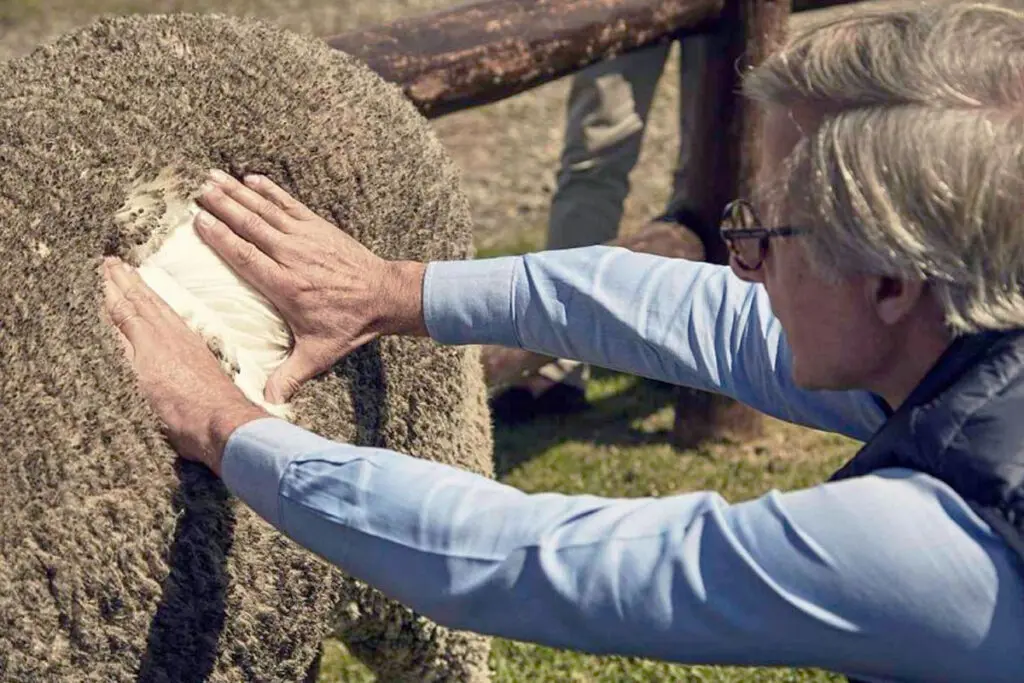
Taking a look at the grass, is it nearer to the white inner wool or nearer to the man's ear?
the white inner wool

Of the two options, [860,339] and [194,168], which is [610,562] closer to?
[860,339]

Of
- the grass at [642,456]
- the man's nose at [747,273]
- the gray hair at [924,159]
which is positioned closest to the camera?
the gray hair at [924,159]

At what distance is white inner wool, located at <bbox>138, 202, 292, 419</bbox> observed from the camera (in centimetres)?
191

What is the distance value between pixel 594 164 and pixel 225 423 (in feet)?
10.7

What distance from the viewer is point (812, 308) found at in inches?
63.0

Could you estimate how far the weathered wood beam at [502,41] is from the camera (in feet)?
10.5

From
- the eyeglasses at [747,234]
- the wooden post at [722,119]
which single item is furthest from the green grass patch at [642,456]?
the eyeglasses at [747,234]

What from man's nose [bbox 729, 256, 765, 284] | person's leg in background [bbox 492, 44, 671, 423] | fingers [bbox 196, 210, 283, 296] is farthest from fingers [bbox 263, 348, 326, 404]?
person's leg in background [bbox 492, 44, 671, 423]

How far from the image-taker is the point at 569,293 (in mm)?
2199

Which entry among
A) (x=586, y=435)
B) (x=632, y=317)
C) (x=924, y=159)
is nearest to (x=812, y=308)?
(x=924, y=159)

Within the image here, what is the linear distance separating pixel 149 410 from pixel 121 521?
14 cm

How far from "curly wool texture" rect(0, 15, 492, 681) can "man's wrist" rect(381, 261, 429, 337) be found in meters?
0.08

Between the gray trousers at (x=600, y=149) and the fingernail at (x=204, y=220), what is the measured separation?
294cm

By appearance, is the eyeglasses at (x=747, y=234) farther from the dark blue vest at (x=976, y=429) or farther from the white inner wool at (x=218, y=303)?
the white inner wool at (x=218, y=303)
